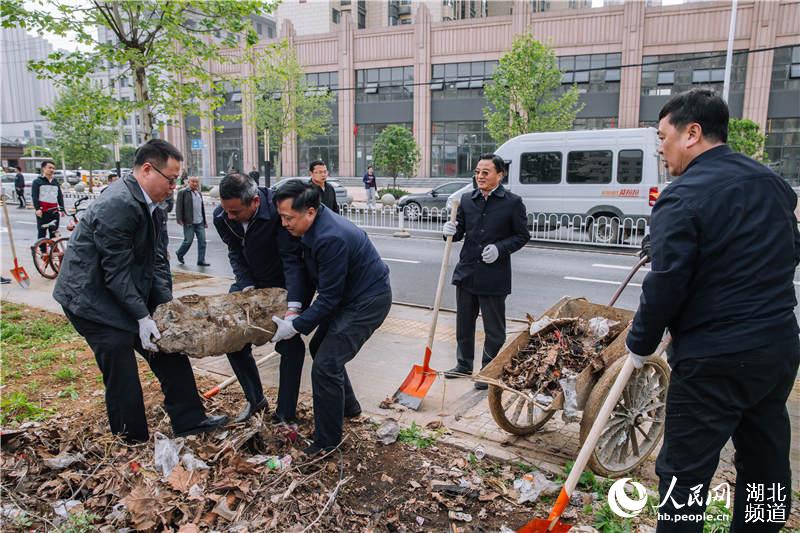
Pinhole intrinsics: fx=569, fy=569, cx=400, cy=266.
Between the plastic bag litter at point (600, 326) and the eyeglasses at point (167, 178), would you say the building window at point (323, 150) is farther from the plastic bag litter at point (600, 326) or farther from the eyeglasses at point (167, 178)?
the plastic bag litter at point (600, 326)

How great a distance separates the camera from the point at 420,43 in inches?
1507

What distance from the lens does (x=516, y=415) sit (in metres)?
4.03

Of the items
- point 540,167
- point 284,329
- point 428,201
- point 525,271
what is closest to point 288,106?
point 428,201

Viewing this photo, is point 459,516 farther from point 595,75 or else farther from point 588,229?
point 595,75

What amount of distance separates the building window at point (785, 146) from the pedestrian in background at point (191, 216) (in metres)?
30.9

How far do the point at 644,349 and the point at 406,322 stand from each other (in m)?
4.87

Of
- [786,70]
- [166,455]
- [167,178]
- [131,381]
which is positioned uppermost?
[786,70]

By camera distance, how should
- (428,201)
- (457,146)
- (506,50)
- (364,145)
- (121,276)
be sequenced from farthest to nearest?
(364,145)
(457,146)
(506,50)
(428,201)
(121,276)

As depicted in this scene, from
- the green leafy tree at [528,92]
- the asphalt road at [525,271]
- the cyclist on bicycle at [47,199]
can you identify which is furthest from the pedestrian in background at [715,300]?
the green leafy tree at [528,92]

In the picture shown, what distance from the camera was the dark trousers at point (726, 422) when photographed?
7.59ft

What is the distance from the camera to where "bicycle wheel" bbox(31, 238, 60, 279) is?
1036 centimetres

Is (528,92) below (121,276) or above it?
above

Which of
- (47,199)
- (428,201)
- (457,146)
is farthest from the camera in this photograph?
(457,146)

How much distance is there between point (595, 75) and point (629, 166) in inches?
880
